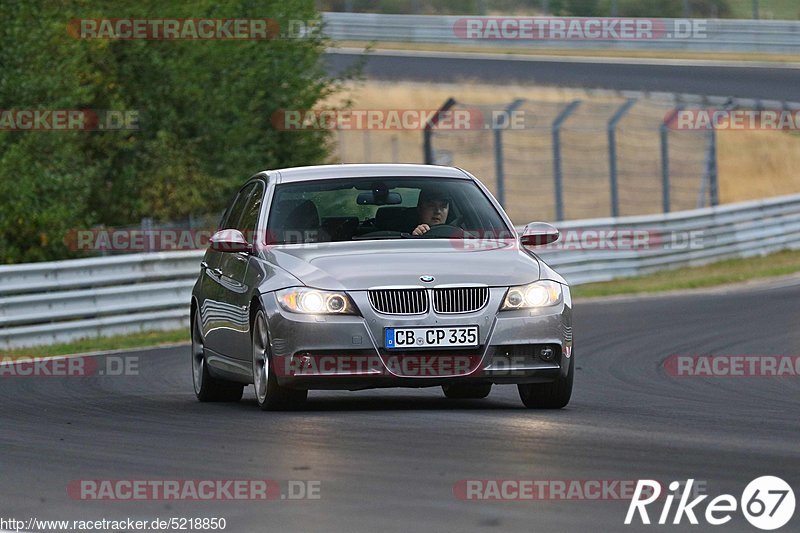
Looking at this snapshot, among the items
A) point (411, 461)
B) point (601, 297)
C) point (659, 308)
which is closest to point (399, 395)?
point (411, 461)

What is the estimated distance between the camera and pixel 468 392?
40.6 feet

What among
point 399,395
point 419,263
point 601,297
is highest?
point 419,263

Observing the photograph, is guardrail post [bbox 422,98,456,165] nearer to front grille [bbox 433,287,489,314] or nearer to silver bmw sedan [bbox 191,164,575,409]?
silver bmw sedan [bbox 191,164,575,409]

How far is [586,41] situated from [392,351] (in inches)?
1592

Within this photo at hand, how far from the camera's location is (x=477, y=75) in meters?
45.0

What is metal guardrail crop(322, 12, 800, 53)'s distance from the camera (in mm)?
47594

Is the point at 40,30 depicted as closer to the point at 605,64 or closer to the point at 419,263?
the point at 419,263

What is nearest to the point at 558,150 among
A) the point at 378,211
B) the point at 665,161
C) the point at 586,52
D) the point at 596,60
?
the point at 665,161

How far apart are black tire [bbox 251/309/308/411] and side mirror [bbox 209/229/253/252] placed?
62 centimetres

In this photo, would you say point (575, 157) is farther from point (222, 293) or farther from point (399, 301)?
point (399, 301)

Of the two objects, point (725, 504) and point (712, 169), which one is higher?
point (725, 504)

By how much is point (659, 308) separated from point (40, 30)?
9332 millimetres
